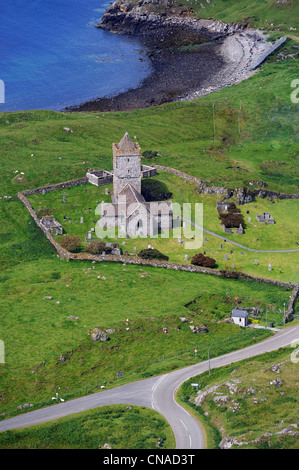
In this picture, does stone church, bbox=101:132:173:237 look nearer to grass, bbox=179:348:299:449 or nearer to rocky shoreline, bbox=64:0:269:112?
grass, bbox=179:348:299:449

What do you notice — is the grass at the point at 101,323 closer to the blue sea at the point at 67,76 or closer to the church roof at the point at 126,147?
the church roof at the point at 126,147

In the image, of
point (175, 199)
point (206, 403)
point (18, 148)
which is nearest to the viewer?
point (206, 403)

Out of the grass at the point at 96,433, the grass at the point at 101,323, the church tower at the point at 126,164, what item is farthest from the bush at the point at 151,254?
the grass at the point at 96,433

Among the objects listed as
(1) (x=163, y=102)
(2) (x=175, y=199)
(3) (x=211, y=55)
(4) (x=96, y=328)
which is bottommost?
(4) (x=96, y=328)

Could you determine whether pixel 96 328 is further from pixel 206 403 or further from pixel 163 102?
pixel 163 102

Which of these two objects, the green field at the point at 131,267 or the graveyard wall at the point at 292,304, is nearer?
the green field at the point at 131,267

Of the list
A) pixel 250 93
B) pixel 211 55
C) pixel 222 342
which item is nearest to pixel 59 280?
pixel 222 342

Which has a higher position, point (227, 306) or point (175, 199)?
point (175, 199)
